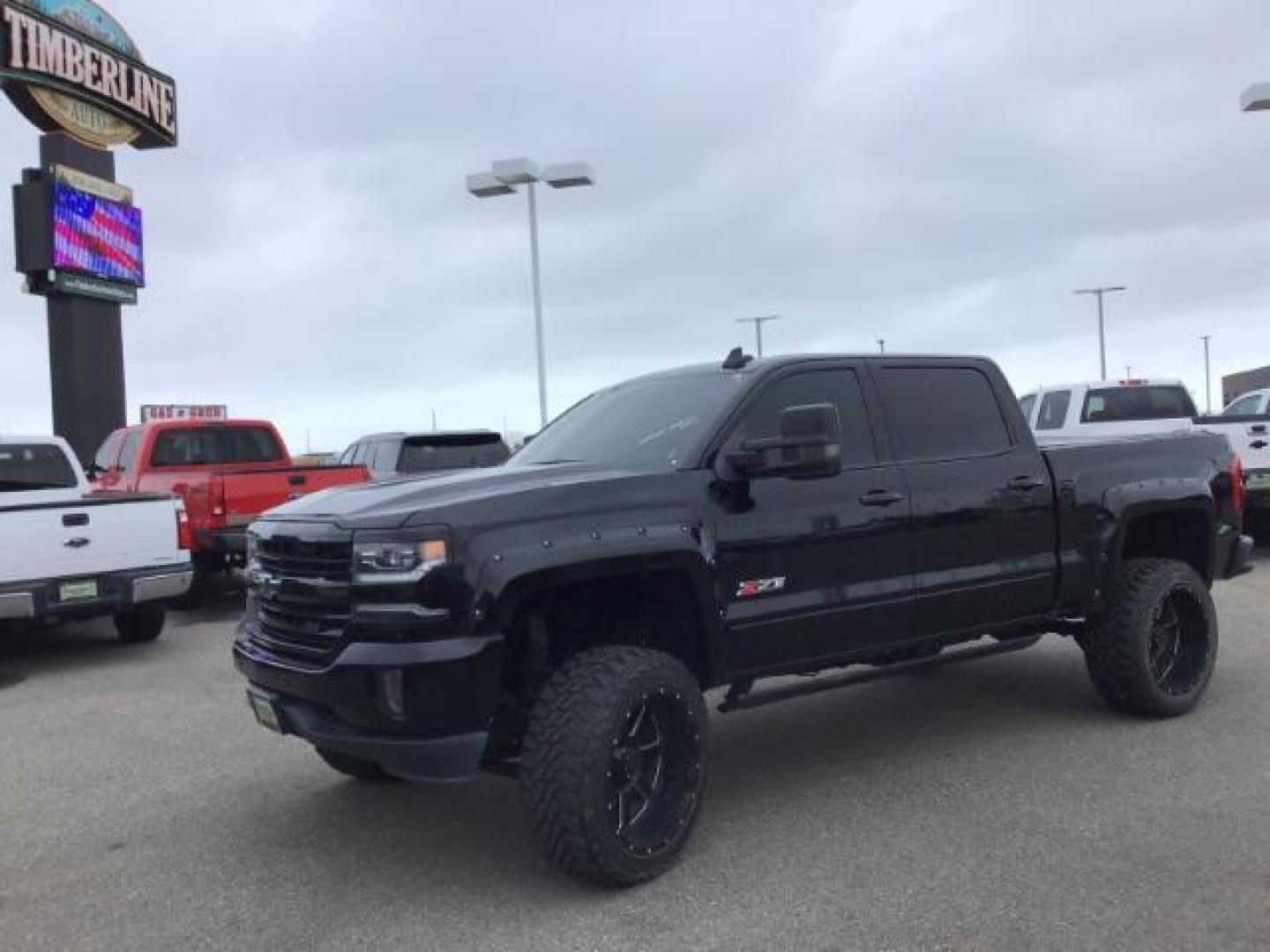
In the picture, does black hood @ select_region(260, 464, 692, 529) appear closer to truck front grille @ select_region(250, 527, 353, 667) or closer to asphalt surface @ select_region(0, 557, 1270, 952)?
truck front grille @ select_region(250, 527, 353, 667)

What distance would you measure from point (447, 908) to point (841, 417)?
8.84 feet

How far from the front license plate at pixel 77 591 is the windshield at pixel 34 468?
1.90 m

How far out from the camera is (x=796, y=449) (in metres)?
4.30

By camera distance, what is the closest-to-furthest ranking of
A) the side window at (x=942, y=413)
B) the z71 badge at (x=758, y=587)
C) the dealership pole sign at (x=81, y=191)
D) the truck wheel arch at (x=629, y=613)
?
the truck wheel arch at (x=629, y=613) < the z71 badge at (x=758, y=587) < the side window at (x=942, y=413) < the dealership pole sign at (x=81, y=191)

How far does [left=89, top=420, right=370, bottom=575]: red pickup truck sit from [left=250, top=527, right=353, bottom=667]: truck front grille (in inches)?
222

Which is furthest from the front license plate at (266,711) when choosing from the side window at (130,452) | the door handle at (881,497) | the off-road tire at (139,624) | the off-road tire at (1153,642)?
the side window at (130,452)

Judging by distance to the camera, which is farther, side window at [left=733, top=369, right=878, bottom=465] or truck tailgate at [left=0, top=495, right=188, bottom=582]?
truck tailgate at [left=0, top=495, right=188, bottom=582]

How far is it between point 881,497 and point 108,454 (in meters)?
11.5

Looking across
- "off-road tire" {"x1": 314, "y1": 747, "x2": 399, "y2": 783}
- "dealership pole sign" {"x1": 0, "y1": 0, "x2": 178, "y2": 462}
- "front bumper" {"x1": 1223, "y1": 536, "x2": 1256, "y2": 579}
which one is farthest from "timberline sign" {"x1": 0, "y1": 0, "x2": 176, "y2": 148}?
"front bumper" {"x1": 1223, "y1": 536, "x2": 1256, "y2": 579}

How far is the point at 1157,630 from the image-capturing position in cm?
606

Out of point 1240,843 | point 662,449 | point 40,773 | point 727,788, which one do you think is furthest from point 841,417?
point 40,773

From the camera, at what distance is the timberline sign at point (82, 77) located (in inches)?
801

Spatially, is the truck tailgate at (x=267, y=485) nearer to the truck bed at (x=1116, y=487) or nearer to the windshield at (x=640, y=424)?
the windshield at (x=640, y=424)

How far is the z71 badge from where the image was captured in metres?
4.46
